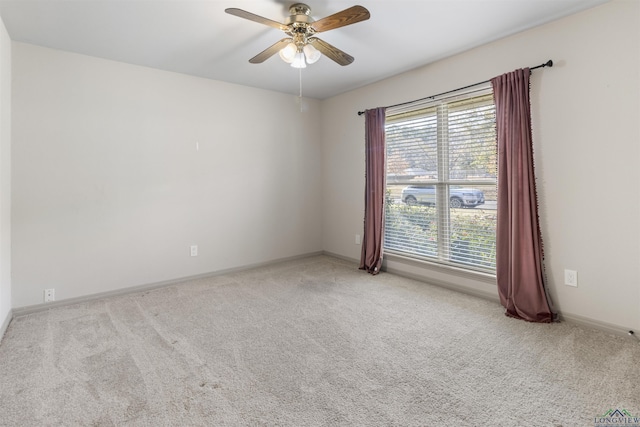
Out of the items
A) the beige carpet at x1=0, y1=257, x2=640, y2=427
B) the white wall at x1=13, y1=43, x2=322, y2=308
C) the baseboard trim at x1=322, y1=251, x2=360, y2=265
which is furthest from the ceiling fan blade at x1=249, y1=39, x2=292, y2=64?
the baseboard trim at x1=322, y1=251, x2=360, y2=265

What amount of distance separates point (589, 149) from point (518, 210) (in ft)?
2.14

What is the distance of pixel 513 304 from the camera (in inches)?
106

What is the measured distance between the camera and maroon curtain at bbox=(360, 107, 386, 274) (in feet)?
12.7

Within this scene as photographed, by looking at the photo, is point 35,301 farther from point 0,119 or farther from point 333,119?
point 333,119

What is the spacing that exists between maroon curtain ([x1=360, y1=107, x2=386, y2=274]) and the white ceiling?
69cm

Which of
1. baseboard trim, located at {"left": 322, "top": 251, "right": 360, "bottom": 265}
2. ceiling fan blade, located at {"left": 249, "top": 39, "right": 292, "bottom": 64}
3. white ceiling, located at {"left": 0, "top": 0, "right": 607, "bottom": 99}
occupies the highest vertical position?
white ceiling, located at {"left": 0, "top": 0, "right": 607, "bottom": 99}

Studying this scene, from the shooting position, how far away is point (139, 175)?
11.2 feet

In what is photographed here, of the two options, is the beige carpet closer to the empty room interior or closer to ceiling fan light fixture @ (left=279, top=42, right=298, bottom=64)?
the empty room interior

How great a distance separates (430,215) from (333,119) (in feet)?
6.97

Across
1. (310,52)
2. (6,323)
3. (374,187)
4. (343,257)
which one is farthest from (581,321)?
(6,323)

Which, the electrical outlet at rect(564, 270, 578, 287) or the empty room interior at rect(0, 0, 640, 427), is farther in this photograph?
the electrical outlet at rect(564, 270, 578, 287)

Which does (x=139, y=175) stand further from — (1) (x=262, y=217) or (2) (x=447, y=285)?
(2) (x=447, y=285)

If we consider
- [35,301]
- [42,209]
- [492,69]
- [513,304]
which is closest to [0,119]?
[42,209]

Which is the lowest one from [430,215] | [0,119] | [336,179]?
[430,215]
